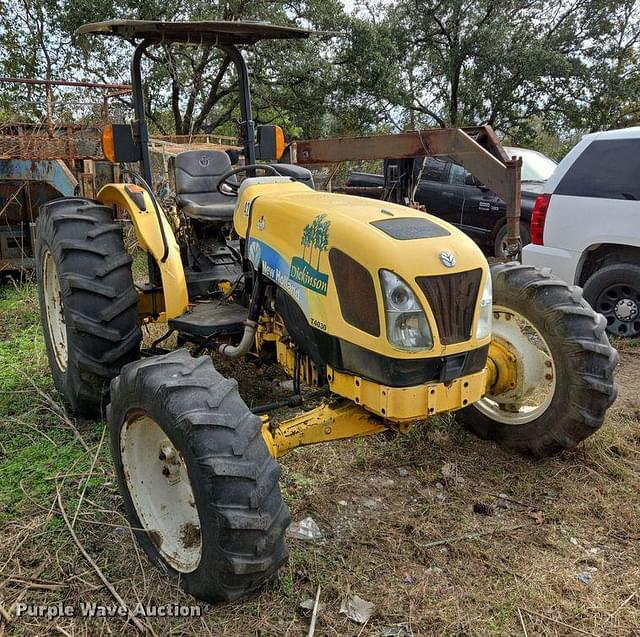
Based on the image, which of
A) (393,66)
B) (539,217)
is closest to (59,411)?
(539,217)

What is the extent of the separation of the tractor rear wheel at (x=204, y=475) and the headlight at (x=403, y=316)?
0.65 meters

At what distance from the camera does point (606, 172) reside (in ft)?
19.0

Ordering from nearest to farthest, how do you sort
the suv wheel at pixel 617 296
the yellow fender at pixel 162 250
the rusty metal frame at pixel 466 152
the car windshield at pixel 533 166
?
the yellow fender at pixel 162 250 → the rusty metal frame at pixel 466 152 → the suv wheel at pixel 617 296 → the car windshield at pixel 533 166

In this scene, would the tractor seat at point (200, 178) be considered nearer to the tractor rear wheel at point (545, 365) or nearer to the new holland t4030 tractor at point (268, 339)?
the new holland t4030 tractor at point (268, 339)

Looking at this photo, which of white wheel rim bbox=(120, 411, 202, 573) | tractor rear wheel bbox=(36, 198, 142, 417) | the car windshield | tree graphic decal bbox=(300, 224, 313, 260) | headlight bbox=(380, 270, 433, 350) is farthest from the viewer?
the car windshield

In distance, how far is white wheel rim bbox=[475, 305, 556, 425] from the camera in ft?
11.4

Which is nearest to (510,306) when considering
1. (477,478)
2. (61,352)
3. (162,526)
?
(477,478)

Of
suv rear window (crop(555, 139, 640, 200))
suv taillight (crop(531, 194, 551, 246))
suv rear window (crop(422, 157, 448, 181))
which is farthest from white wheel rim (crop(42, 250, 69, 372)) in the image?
suv rear window (crop(422, 157, 448, 181))

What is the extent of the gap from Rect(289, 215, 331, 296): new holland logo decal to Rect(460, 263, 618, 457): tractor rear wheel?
49.1 inches

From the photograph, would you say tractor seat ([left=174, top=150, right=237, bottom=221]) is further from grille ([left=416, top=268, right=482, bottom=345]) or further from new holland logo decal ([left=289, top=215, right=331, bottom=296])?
grille ([left=416, top=268, right=482, bottom=345])

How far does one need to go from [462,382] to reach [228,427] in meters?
1.02

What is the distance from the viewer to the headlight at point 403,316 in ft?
8.23

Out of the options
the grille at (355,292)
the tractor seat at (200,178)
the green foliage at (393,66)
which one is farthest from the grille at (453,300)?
the green foliage at (393,66)

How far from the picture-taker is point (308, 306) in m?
2.86
